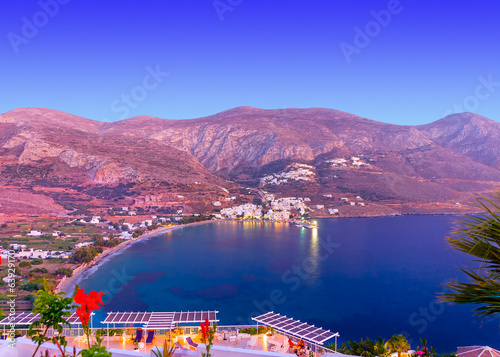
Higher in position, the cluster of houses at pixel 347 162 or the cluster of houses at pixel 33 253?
the cluster of houses at pixel 347 162

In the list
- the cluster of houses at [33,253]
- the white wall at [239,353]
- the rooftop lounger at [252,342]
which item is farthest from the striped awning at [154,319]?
the cluster of houses at [33,253]

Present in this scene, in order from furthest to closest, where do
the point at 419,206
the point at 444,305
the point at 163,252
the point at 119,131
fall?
1. the point at 119,131
2. the point at 419,206
3. the point at 163,252
4. the point at 444,305

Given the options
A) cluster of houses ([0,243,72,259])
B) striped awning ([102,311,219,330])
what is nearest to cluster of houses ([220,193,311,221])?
cluster of houses ([0,243,72,259])

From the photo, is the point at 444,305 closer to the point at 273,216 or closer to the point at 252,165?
the point at 273,216

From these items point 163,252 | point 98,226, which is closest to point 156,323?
point 163,252

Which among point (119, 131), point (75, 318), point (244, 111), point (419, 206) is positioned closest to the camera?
point (75, 318)

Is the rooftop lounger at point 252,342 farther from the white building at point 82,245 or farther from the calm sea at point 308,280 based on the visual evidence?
the white building at point 82,245
